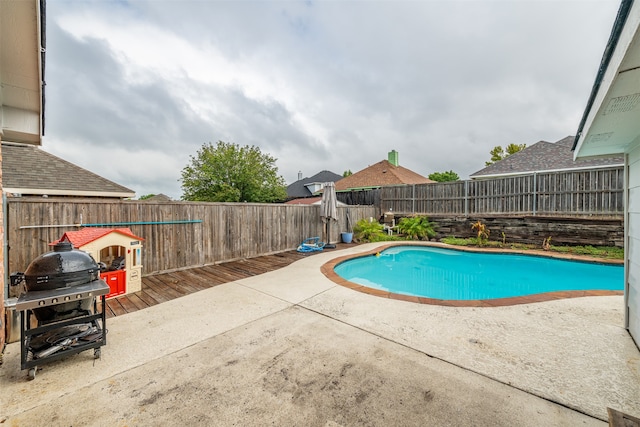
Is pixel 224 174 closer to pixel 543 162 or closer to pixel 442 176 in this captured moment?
A: pixel 543 162

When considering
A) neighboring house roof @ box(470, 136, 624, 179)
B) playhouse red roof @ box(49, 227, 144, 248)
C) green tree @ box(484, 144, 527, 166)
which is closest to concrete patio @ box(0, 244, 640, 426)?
playhouse red roof @ box(49, 227, 144, 248)

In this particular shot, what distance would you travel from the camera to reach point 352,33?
754 centimetres

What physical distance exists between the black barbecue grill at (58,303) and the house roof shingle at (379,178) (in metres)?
16.8

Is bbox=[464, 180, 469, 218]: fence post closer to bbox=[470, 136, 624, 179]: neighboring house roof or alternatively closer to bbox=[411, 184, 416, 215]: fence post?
bbox=[411, 184, 416, 215]: fence post

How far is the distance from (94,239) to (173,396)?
2.93 metres

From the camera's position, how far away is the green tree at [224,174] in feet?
56.9

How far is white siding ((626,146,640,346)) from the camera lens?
2.32m

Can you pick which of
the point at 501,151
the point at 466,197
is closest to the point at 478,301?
the point at 466,197

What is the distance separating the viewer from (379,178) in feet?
60.5

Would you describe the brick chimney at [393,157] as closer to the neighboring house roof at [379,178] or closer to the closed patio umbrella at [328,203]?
the neighboring house roof at [379,178]

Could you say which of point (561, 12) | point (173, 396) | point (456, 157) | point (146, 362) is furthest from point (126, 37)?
point (456, 157)

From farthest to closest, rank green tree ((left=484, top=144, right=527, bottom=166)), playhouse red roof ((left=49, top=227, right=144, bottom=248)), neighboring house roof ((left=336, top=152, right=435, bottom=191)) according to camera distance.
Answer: green tree ((left=484, top=144, right=527, bottom=166))
neighboring house roof ((left=336, top=152, right=435, bottom=191))
playhouse red roof ((left=49, top=227, right=144, bottom=248))

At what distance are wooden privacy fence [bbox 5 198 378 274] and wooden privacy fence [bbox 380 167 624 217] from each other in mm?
5092

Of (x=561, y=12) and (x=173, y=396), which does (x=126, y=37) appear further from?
(x=561, y=12)
